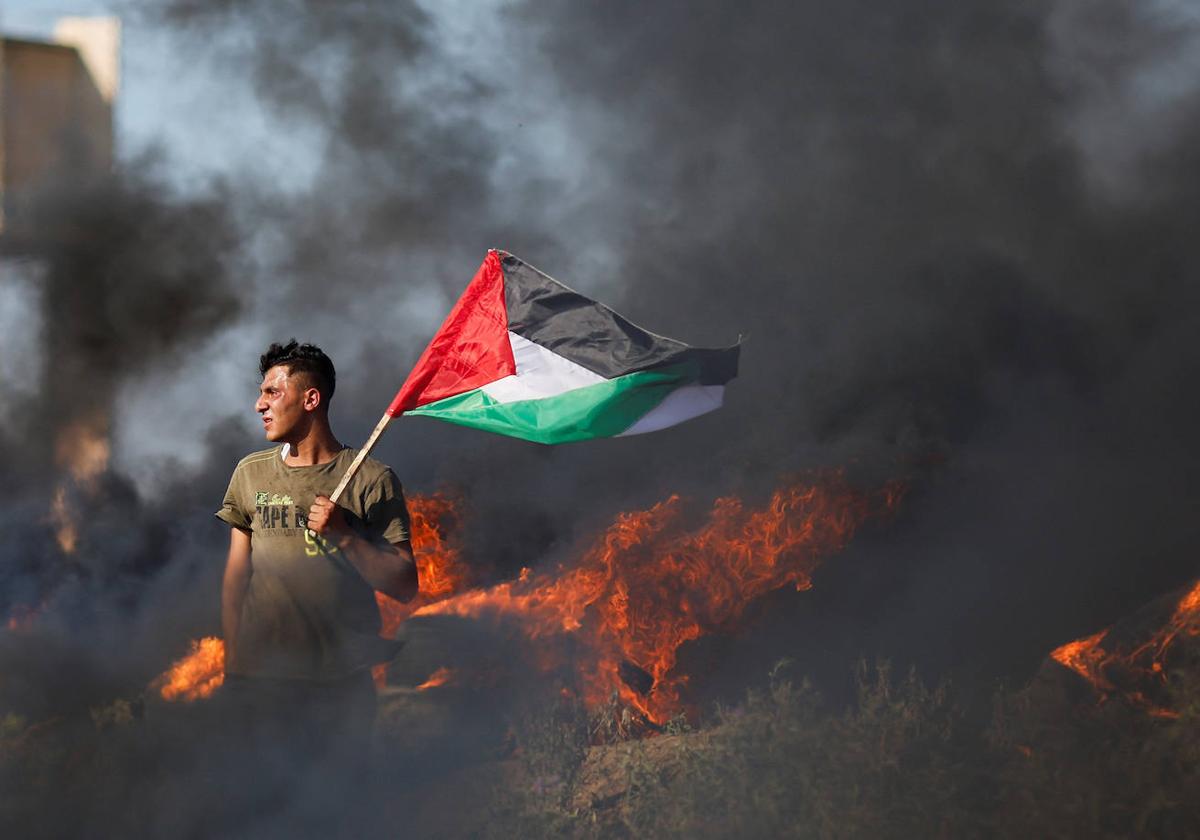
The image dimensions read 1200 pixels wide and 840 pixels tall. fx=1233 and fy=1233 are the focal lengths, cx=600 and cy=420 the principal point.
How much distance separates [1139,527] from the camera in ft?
30.3

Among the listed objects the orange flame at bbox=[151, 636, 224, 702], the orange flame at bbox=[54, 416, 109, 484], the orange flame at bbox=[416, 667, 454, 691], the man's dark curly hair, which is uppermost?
the orange flame at bbox=[54, 416, 109, 484]

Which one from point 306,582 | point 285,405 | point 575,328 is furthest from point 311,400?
point 575,328

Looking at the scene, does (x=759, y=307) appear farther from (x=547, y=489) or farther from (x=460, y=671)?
(x=460, y=671)

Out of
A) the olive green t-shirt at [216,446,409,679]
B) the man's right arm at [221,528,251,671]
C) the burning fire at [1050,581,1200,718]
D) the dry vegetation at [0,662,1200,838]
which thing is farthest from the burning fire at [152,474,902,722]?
the olive green t-shirt at [216,446,409,679]

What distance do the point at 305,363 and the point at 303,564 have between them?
3.14ft

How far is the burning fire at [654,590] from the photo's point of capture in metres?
8.52

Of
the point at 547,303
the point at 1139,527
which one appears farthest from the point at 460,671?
the point at 1139,527

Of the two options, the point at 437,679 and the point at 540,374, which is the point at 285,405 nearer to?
the point at 540,374

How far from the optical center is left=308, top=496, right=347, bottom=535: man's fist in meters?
5.34

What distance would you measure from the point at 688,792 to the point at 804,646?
2.06 m

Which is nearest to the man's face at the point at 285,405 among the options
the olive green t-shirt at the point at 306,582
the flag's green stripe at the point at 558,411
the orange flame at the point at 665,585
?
the olive green t-shirt at the point at 306,582

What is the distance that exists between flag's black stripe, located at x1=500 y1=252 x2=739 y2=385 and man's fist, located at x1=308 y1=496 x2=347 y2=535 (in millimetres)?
1455

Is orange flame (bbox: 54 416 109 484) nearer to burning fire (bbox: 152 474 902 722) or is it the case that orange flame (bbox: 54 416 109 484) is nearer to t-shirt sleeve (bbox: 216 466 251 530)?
burning fire (bbox: 152 474 902 722)

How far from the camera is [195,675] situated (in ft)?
26.7
